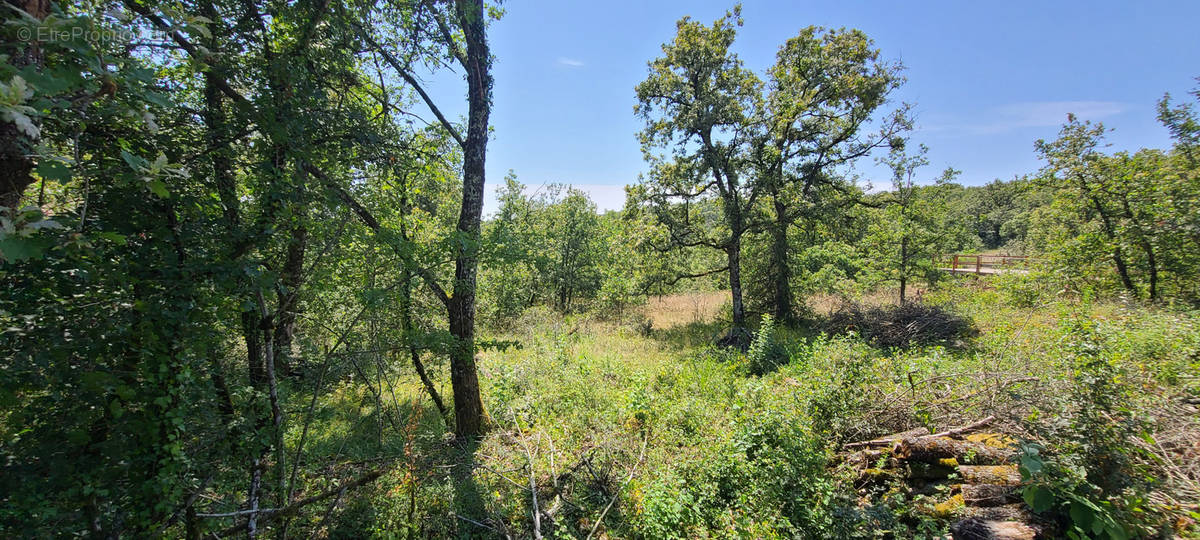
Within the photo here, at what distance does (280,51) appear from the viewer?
3.50 metres

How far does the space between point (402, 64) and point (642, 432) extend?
6260 mm

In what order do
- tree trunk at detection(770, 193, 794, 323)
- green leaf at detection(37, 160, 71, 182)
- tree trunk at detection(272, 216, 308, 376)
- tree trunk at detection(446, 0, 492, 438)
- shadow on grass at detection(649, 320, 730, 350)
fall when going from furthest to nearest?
tree trunk at detection(770, 193, 794, 323)
shadow on grass at detection(649, 320, 730, 350)
tree trunk at detection(446, 0, 492, 438)
tree trunk at detection(272, 216, 308, 376)
green leaf at detection(37, 160, 71, 182)

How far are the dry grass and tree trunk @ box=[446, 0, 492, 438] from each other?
8.67 m

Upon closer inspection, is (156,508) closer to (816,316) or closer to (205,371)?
(205,371)

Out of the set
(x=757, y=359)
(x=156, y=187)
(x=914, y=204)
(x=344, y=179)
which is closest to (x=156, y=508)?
(x=156, y=187)

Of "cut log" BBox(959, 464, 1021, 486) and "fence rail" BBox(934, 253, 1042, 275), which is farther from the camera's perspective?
"fence rail" BBox(934, 253, 1042, 275)

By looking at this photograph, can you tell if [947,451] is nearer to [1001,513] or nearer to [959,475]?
[959,475]

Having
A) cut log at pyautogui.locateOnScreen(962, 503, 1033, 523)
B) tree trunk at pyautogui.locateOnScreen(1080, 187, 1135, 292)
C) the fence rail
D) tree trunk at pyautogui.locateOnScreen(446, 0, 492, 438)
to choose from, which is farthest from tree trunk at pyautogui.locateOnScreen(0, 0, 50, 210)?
the fence rail

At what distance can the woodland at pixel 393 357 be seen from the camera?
1873mm

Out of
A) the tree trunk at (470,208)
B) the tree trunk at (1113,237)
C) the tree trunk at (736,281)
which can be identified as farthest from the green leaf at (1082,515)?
the tree trunk at (1113,237)

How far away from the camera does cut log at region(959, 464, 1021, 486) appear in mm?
3420

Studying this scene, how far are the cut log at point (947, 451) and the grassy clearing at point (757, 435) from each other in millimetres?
408

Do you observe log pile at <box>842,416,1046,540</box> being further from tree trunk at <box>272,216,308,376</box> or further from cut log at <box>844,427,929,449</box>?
tree trunk at <box>272,216,308,376</box>

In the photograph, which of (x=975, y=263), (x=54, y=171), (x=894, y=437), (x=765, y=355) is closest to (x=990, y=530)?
(x=894, y=437)
